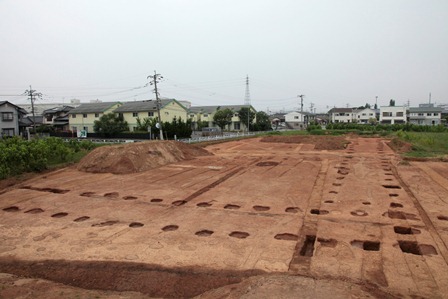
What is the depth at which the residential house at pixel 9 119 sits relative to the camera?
38500 mm

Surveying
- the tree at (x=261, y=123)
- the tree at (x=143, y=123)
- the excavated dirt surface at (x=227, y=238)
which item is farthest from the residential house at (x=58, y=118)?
the excavated dirt surface at (x=227, y=238)

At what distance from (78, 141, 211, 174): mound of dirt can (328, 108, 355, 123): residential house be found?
74.4m

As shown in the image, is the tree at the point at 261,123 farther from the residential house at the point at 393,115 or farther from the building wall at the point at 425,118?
the building wall at the point at 425,118

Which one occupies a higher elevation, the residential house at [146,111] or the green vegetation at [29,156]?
the residential house at [146,111]

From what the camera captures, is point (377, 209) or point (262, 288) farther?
point (377, 209)

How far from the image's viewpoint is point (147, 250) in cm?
693

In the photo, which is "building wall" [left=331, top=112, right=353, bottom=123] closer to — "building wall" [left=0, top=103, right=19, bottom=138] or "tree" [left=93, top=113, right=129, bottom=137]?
"tree" [left=93, top=113, right=129, bottom=137]

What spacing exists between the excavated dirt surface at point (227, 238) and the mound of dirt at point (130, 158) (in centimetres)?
267

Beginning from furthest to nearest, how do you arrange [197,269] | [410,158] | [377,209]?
1. [410,158]
2. [377,209]
3. [197,269]

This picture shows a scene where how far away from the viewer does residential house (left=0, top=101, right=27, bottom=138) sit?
3850 cm

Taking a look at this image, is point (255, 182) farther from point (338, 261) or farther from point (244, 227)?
point (338, 261)

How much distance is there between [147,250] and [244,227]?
2547 mm

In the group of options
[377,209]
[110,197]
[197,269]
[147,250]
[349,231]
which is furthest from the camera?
[110,197]

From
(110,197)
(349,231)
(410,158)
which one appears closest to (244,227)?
(349,231)
